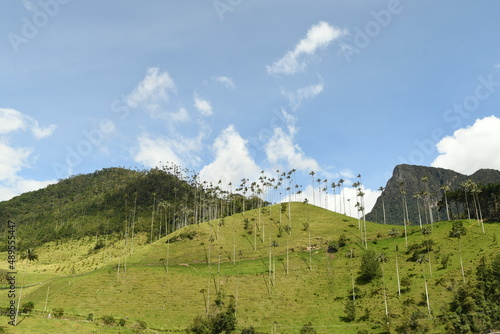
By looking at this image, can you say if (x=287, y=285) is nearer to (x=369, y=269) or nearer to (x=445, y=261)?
(x=369, y=269)

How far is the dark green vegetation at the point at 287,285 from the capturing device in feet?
294

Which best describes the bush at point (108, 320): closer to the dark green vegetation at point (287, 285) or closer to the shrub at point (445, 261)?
the dark green vegetation at point (287, 285)

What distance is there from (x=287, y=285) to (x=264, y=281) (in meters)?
Answer: 8.37

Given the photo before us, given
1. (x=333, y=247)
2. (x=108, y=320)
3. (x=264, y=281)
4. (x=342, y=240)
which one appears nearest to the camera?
(x=108, y=320)

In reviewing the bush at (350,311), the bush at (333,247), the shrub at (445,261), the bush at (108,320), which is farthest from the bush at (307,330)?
the bush at (333,247)

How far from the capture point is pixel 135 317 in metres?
101

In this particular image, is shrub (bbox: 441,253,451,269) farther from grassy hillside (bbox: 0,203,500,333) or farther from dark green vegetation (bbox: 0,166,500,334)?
grassy hillside (bbox: 0,203,500,333)

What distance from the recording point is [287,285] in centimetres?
12281

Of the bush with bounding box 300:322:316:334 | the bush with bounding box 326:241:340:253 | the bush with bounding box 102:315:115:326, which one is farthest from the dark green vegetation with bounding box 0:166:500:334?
the bush with bounding box 102:315:115:326

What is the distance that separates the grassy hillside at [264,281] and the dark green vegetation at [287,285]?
36cm

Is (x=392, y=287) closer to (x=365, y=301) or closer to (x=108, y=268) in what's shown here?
(x=365, y=301)

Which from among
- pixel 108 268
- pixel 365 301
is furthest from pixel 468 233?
pixel 108 268

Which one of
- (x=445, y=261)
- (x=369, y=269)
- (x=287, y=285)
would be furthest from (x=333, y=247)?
(x=445, y=261)

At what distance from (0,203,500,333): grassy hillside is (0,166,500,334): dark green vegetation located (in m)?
0.36
